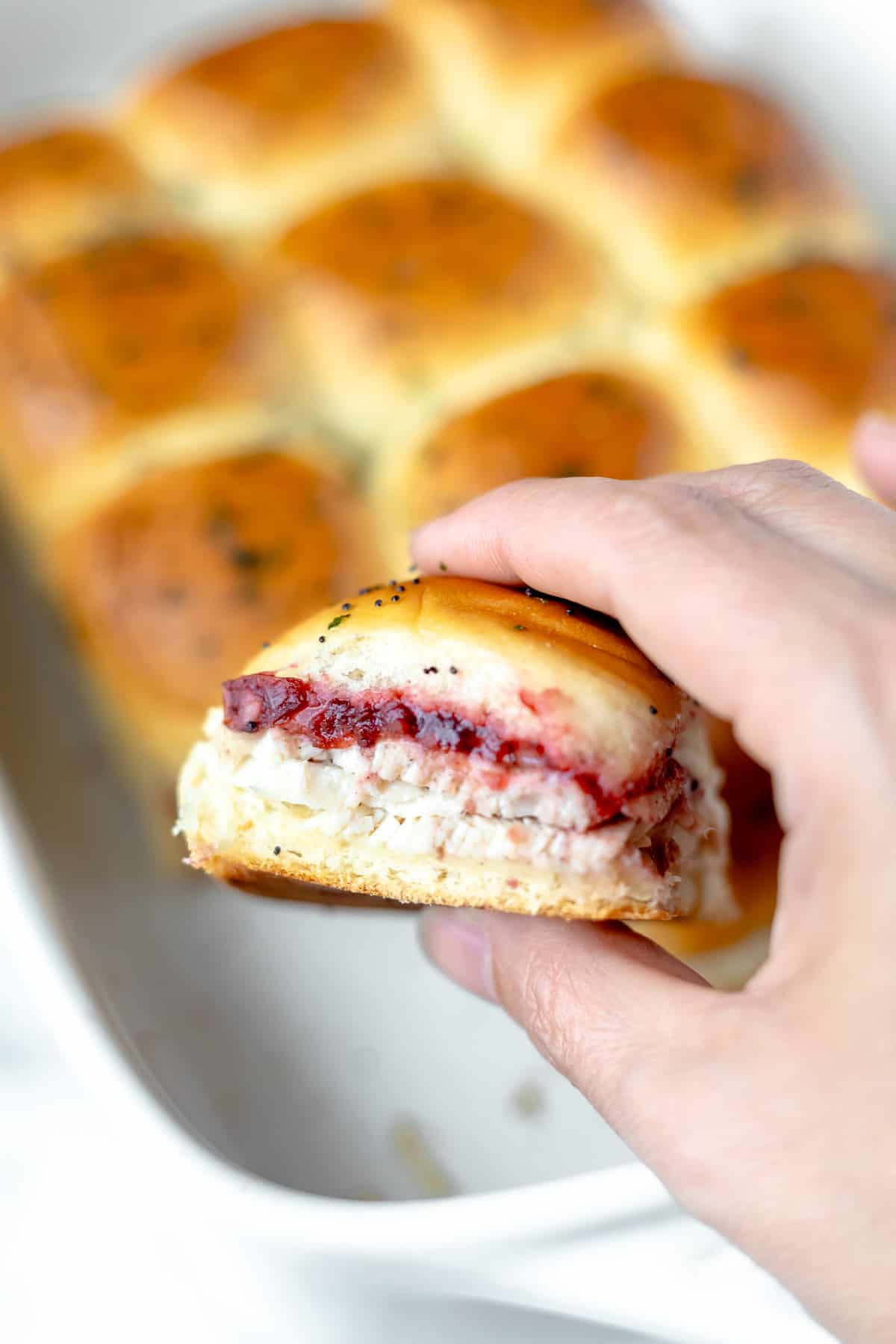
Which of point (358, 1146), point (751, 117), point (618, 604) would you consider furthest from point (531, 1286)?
point (751, 117)

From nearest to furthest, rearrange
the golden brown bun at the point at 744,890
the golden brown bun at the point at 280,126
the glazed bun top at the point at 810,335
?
the golden brown bun at the point at 744,890, the glazed bun top at the point at 810,335, the golden brown bun at the point at 280,126

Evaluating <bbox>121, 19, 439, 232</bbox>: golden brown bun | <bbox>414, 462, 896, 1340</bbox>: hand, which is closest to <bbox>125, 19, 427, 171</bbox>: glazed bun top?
<bbox>121, 19, 439, 232</bbox>: golden brown bun

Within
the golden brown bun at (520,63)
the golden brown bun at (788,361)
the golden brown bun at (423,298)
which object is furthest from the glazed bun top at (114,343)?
the golden brown bun at (788,361)

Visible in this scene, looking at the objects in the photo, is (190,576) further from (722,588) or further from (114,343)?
(722,588)

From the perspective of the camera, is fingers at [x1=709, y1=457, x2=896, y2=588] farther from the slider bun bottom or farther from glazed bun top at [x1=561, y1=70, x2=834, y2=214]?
glazed bun top at [x1=561, y1=70, x2=834, y2=214]

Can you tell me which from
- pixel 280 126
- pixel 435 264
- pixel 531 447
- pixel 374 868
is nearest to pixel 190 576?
pixel 531 447

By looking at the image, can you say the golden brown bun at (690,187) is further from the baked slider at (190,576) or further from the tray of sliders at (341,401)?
the baked slider at (190,576)
